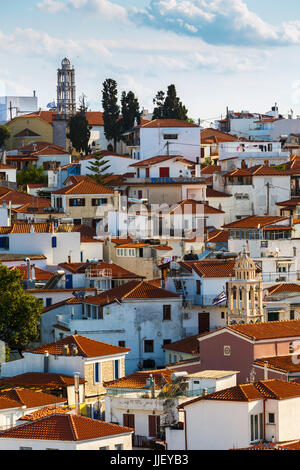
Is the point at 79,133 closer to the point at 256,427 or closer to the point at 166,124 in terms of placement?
the point at 166,124

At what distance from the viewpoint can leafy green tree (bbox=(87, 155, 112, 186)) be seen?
84931 millimetres

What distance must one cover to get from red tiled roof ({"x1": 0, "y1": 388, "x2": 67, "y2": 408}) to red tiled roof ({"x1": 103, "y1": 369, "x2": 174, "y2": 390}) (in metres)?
1.65

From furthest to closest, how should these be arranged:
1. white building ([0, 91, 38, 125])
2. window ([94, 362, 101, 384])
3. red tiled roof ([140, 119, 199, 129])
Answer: white building ([0, 91, 38, 125]), red tiled roof ([140, 119, 199, 129]), window ([94, 362, 101, 384])

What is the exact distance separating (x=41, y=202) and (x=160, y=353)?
2737 cm

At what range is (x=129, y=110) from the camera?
325 ft

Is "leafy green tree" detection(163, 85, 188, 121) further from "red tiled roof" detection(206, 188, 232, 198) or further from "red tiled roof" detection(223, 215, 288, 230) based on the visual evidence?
"red tiled roof" detection(223, 215, 288, 230)

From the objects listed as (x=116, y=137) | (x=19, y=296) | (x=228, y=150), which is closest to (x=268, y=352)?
(x=19, y=296)

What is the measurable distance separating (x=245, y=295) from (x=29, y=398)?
1090cm

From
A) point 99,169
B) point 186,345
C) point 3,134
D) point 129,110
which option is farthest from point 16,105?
point 186,345

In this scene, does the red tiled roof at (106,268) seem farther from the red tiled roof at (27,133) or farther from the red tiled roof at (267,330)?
the red tiled roof at (27,133)

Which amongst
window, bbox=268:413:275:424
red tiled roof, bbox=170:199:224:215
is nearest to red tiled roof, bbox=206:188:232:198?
red tiled roof, bbox=170:199:224:215

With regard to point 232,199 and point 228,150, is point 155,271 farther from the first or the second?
point 228,150

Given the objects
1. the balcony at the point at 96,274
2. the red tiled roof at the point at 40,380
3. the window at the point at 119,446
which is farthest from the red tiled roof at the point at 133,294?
the window at the point at 119,446

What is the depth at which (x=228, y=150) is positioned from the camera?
9112cm
